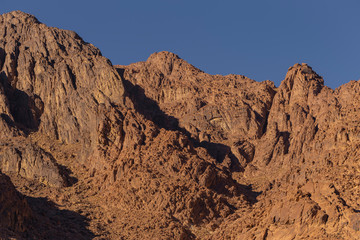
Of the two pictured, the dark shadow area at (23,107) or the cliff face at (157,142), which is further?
the dark shadow area at (23,107)

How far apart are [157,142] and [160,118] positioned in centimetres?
2456

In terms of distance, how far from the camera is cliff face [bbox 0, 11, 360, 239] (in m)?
125

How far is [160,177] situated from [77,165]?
17069 millimetres

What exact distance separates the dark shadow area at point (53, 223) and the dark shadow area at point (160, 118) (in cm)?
3532

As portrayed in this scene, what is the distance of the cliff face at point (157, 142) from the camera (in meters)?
125

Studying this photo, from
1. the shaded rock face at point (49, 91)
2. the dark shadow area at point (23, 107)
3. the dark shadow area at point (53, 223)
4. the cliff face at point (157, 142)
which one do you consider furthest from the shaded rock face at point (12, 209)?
the dark shadow area at point (23, 107)

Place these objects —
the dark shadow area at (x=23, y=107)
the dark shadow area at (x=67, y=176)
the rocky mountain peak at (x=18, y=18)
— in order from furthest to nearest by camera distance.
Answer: the rocky mountain peak at (x=18, y=18) → the dark shadow area at (x=23, y=107) → the dark shadow area at (x=67, y=176)

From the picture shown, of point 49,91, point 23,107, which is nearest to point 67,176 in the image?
point 23,107

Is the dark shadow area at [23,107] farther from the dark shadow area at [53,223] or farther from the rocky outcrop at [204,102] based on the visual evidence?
the dark shadow area at [53,223]

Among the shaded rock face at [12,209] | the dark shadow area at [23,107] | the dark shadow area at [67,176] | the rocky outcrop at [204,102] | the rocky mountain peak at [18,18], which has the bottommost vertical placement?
the shaded rock face at [12,209]

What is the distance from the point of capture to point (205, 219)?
13100 centimetres

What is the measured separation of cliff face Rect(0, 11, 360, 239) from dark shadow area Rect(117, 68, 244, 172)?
297mm

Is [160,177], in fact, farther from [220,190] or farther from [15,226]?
[15,226]

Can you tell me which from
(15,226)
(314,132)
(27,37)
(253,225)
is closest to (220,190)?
(314,132)
